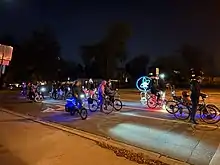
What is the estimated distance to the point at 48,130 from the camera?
1111 centimetres

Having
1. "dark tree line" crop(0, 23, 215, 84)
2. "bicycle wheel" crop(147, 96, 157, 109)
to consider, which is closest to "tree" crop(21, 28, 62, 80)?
"dark tree line" crop(0, 23, 215, 84)

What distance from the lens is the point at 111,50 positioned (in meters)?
69.4

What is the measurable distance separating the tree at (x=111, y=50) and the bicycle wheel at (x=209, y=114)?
178ft

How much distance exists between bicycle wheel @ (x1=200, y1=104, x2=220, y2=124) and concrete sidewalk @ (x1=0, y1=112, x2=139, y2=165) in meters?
5.32

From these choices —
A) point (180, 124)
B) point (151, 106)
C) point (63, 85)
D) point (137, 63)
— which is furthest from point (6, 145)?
point (137, 63)

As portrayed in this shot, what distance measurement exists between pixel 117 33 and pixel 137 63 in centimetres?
1731

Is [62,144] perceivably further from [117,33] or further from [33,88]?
[117,33]

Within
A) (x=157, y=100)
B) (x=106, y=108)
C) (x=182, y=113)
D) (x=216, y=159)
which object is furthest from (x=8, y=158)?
(x=157, y=100)

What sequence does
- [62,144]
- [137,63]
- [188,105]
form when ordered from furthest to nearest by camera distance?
[137,63], [188,105], [62,144]

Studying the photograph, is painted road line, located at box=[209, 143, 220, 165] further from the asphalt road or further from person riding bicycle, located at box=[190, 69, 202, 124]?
person riding bicycle, located at box=[190, 69, 202, 124]

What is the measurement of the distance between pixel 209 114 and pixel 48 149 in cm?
675


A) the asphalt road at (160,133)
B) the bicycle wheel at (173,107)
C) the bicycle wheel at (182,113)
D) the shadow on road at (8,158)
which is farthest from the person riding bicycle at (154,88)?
the shadow on road at (8,158)

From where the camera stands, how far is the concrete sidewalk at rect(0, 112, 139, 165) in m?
7.25

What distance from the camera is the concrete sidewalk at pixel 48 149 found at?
7.25m
